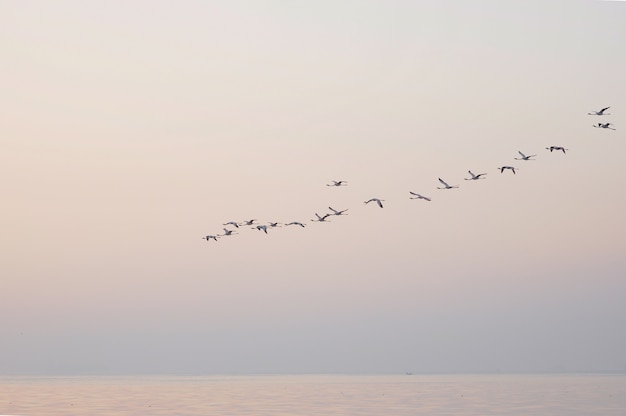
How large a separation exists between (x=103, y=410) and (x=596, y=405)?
15034mm

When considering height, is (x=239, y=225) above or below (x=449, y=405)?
above

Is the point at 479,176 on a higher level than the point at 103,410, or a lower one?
higher

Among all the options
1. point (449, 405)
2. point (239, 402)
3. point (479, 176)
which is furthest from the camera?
point (239, 402)

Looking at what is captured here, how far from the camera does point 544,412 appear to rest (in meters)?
28.8

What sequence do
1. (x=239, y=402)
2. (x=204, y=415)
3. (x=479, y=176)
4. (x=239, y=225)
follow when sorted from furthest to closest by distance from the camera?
(x=239, y=402), (x=204, y=415), (x=239, y=225), (x=479, y=176)

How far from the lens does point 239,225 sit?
83.5 ft

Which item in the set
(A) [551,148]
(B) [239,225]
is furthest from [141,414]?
(A) [551,148]

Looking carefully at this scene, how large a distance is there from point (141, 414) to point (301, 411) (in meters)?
4.36

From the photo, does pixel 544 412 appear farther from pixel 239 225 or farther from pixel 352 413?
pixel 239 225

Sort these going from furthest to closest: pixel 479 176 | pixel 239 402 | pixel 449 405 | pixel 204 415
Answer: pixel 239 402 → pixel 449 405 → pixel 204 415 → pixel 479 176

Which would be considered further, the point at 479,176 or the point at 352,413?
the point at 352,413

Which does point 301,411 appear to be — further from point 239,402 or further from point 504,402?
point 504,402

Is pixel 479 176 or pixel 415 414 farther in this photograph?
pixel 415 414

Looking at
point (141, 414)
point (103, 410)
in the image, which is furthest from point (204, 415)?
point (103, 410)
